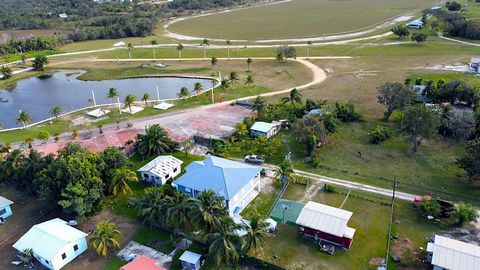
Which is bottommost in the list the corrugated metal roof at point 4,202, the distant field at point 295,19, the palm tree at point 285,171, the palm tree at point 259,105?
the corrugated metal roof at point 4,202

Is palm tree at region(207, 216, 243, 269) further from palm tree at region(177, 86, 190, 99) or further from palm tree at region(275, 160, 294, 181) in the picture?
palm tree at region(177, 86, 190, 99)

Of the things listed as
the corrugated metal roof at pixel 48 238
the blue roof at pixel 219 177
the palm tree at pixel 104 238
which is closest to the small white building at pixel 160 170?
the blue roof at pixel 219 177

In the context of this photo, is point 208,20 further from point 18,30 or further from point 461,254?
point 461,254

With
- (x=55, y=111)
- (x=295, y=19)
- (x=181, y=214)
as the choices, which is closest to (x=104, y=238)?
(x=181, y=214)

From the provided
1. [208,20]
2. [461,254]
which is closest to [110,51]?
[208,20]

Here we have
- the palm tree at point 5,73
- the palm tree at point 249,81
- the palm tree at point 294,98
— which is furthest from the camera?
the palm tree at point 5,73

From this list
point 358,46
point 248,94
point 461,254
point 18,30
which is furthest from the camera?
point 18,30

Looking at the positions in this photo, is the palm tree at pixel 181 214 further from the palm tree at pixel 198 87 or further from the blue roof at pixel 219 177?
the palm tree at pixel 198 87
